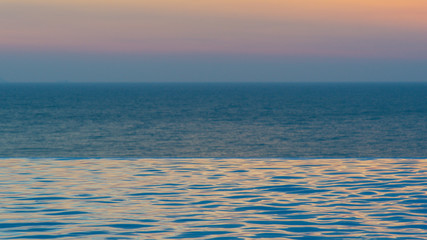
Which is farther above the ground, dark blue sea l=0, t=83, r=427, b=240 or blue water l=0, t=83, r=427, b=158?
dark blue sea l=0, t=83, r=427, b=240

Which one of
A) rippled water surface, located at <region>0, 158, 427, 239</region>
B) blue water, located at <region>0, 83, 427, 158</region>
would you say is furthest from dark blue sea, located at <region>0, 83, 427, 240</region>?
blue water, located at <region>0, 83, 427, 158</region>

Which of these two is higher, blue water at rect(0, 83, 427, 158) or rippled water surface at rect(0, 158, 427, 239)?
rippled water surface at rect(0, 158, 427, 239)

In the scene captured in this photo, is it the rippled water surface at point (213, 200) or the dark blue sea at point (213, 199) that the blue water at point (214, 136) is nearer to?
the dark blue sea at point (213, 199)

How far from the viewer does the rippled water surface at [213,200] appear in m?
8.02

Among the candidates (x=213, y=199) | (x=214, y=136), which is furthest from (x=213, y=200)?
(x=214, y=136)

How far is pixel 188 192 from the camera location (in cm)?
1091

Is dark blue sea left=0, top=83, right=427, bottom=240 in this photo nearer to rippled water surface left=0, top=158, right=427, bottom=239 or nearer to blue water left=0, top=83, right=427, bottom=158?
rippled water surface left=0, top=158, right=427, bottom=239

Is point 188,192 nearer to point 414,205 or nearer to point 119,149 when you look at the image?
point 414,205

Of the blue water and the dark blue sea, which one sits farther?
the blue water

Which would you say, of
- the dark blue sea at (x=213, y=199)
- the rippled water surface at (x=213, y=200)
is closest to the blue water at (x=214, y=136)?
the dark blue sea at (x=213, y=199)

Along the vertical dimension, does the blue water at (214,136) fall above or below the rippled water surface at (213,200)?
below

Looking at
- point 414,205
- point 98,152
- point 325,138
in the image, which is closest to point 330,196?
point 414,205

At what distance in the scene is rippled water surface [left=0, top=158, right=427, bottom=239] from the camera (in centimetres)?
802

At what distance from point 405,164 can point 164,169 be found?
599 cm
